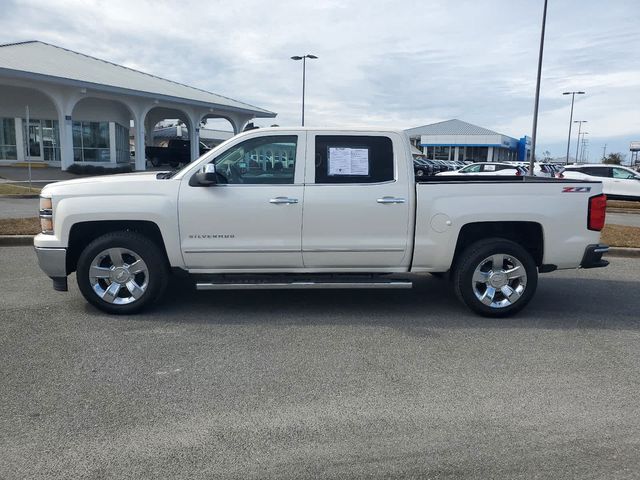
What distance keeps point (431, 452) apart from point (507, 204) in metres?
3.22

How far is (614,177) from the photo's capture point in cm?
2105

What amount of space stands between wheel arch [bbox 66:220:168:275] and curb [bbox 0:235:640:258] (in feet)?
14.6

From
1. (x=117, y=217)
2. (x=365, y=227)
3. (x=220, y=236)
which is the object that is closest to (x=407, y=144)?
(x=365, y=227)

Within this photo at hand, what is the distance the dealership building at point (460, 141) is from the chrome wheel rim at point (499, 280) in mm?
73252

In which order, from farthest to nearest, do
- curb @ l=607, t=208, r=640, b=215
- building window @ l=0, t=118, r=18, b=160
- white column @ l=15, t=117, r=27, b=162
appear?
white column @ l=15, t=117, r=27, b=162, building window @ l=0, t=118, r=18, b=160, curb @ l=607, t=208, r=640, b=215

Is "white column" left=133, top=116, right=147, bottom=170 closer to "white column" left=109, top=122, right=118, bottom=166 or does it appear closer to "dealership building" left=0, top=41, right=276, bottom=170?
"dealership building" left=0, top=41, right=276, bottom=170

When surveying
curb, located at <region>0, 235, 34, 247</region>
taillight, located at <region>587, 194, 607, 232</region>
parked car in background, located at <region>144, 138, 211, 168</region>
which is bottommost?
curb, located at <region>0, 235, 34, 247</region>

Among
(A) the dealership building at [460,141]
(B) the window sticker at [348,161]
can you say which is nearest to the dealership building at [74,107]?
(B) the window sticker at [348,161]

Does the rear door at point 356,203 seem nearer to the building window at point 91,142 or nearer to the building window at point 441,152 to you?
the building window at point 91,142

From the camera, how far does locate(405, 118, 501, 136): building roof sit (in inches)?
3260

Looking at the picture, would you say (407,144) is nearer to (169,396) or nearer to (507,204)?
(507,204)

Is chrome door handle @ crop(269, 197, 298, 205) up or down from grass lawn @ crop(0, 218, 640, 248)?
up

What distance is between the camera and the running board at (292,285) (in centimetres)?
555

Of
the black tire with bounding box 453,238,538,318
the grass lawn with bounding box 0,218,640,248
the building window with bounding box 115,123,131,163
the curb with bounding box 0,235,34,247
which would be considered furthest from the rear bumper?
the building window with bounding box 115,123,131,163
